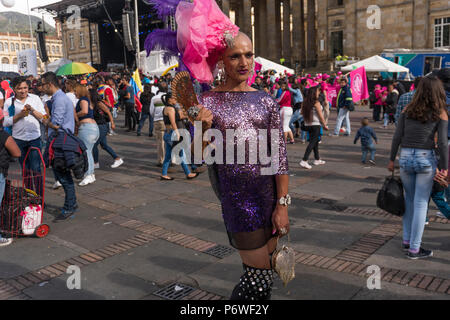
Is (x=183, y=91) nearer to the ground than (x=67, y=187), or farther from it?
farther from it

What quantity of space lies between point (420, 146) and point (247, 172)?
2.59 metres

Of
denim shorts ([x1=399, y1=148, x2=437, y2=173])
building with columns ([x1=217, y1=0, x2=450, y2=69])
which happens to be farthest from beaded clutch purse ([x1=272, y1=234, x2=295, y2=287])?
building with columns ([x1=217, y1=0, x2=450, y2=69])

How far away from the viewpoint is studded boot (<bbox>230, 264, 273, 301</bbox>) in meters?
2.79

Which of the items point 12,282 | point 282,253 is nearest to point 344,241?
point 282,253

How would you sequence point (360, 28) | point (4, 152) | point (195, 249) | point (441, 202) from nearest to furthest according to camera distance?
1. point (195, 249)
2. point (4, 152)
3. point (441, 202)
4. point (360, 28)

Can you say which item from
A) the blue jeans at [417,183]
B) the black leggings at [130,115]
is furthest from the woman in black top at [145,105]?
the blue jeans at [417,183]

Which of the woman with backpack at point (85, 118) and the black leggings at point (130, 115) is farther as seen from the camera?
the black leggings at point (130, 115)

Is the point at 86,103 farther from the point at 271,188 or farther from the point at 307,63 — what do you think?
the point at 307,63

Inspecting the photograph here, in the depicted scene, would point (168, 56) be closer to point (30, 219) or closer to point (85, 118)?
point (30, 219)

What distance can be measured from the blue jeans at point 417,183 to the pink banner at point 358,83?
409 inches

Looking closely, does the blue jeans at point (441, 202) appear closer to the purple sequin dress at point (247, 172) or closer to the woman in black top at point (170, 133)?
the purple sequin dress at point (247, 172)

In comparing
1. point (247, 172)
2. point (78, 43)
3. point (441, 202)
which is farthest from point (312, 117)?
point (78, 43)

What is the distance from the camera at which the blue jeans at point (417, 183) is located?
14.6ft

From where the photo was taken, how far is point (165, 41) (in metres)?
2.88
